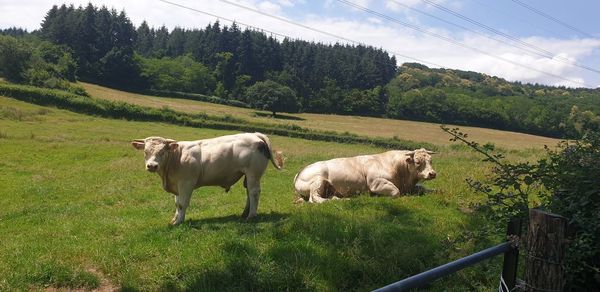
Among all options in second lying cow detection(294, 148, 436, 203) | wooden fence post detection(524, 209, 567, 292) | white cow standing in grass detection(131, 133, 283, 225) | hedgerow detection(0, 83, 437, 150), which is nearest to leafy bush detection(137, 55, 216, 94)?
hedgerow detection(0, 83, 437, 150)

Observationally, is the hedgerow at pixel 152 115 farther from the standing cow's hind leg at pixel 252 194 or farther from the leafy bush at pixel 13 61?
the standing cow's hind leg at pixel 252 194

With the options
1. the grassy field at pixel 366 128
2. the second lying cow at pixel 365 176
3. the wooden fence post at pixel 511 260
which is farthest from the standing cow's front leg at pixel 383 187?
the grassy field at pixel 366 128

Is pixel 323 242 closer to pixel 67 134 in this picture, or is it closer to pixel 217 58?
pixel 67 134

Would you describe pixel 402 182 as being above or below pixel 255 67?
below

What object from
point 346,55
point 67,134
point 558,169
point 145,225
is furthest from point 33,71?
point 346,55

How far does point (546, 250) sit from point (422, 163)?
8692 mm

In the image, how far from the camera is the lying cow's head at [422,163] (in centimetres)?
1271

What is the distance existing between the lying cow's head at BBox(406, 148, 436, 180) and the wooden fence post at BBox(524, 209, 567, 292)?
27.2 ft

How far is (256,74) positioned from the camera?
160m

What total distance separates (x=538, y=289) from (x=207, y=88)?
14791 cm

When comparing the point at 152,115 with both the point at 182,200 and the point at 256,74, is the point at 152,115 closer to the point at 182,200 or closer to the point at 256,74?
the point at 182,200

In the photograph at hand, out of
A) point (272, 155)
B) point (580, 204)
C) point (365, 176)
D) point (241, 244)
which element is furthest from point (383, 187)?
point (580, 204)

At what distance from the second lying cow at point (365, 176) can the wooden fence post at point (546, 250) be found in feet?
26.7

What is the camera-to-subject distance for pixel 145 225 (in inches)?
430
